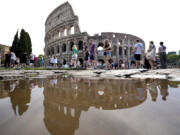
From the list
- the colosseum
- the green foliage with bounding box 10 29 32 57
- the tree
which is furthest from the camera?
the tree

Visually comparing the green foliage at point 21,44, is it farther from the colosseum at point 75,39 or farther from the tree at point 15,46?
the colosseum at point 75,39

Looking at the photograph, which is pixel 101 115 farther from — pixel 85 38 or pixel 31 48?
pixel 31 48

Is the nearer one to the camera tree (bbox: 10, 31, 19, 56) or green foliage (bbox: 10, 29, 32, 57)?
green foliage (bbox: 10, 29, 32, 57)

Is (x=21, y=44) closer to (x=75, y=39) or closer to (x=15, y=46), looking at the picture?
(x=15, y=46)

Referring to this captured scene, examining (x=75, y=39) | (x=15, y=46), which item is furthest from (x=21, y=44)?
(x=75, y=39)

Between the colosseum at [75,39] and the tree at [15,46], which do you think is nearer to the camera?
the colosseum at [75,39]

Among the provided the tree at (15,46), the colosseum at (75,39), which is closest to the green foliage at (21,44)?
the tree at (15,46)

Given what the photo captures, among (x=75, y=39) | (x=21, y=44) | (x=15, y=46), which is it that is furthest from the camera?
(x=15, y=46)

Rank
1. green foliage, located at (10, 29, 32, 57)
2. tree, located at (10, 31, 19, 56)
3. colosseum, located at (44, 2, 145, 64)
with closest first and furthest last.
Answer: colosseum, located at (44, 2, 145, 64), green foliage, located at (10, 29, 32, 57), tree, located at (10, 31, 19, 56)

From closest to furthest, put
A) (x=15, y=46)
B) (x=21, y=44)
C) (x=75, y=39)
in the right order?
(x=75, y=39) → (x=21, y=44) → (x=15, y=46)

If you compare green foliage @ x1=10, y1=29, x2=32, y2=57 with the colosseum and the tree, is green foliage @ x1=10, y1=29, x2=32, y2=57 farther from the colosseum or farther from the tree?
the colosseum

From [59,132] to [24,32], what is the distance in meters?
33.5

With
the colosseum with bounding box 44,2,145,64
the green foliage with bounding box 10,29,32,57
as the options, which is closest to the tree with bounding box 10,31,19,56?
the green foliage with bounding box 10,29,32,57

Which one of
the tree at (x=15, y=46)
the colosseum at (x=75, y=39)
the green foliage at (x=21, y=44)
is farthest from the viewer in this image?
the tree at (x=15, y=46)
